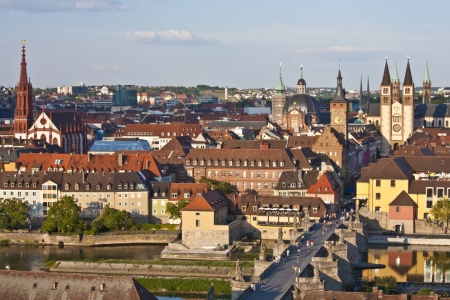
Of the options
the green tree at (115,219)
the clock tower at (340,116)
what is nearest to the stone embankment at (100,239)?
the green tree at (115,219)

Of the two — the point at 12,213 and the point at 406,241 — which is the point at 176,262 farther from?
the point at 12,213

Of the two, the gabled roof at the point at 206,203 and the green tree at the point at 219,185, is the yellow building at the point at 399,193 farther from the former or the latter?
the gabled roof at the point at 206,203

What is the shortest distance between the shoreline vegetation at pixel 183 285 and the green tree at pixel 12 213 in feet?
77.0

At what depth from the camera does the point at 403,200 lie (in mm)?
76938

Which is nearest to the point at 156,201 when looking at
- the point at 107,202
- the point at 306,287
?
the point at 107,202

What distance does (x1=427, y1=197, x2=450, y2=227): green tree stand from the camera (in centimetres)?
7412

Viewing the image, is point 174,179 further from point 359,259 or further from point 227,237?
point 359,259

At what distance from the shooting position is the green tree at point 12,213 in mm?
78875

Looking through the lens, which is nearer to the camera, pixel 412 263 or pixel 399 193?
pixel 412 263

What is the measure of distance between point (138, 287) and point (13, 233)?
41.3 metres

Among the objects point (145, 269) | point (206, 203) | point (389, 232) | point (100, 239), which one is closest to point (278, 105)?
point (389, 232)

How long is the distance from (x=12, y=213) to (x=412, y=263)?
39024mm

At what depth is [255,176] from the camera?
3750 inches

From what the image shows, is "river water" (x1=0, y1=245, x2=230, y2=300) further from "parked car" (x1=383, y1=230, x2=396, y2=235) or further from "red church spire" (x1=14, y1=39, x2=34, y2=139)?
"red church spire" (x1=14, y1=39, x2=34, y2=139)
